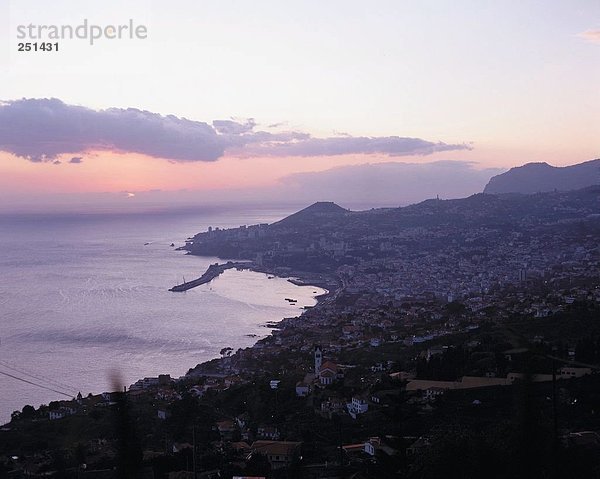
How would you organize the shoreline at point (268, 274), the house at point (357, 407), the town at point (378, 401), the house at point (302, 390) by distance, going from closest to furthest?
the town at point (378, 401) < the house at point (357, 407) < the house at point (302, 390) < the shoreline at point (268, 274)

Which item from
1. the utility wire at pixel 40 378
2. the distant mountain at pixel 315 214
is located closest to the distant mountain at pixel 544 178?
the distant mountain at pixel 315 214

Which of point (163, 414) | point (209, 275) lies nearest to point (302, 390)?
point (163, 414)

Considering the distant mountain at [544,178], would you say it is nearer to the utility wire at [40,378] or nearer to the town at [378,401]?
the town at [378,401]

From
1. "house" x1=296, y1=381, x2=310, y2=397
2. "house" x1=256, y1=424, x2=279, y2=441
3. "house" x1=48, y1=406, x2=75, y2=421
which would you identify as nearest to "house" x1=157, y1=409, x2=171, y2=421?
"house" x1=48, y1=406, x2=75, y2=421

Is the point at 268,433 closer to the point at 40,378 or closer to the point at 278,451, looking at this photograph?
the point at 278,451

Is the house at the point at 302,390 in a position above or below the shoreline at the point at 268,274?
above

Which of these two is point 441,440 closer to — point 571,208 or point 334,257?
point 334,257

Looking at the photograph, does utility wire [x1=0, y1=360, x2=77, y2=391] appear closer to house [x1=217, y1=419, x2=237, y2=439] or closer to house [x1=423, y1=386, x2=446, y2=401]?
house [x1=217, y1=419, x2=237, y2=439]
